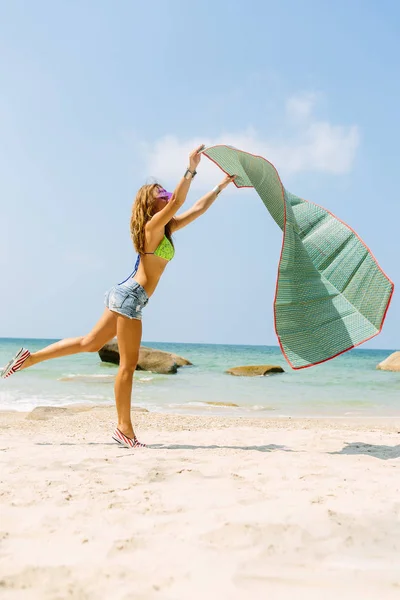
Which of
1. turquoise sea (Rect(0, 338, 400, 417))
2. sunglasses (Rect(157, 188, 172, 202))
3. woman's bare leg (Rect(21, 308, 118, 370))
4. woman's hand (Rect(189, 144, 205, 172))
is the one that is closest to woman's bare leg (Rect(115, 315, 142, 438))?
woman's bare leg (Rect(21, 308, 118, 370))

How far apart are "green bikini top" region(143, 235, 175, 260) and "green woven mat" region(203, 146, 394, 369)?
0.77 m

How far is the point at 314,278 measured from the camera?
4137mm

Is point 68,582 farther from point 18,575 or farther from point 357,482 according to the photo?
point 357,482

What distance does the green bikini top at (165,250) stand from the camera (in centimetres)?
422

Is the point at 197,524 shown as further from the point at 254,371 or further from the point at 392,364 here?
the point at 392,364

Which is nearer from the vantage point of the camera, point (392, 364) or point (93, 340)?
point (93, 340)

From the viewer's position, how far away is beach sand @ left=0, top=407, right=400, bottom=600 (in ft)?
6.16

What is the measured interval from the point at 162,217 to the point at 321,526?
8.15ft

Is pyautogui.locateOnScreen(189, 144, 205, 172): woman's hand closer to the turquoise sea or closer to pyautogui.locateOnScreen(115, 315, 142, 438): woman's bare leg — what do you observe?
pyautogui.locateOnScreen(115, 315, 142, 438): woman's bare leg

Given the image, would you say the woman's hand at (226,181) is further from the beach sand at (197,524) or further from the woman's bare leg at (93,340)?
the beach sand at (197,524)

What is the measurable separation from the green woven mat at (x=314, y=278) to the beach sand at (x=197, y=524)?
0.85 metres

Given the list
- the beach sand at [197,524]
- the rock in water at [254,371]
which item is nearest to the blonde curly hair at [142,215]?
the beach sand at [197,524]

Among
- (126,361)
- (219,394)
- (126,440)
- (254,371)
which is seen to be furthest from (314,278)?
(254,371)

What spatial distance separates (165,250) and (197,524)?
7.68ft
